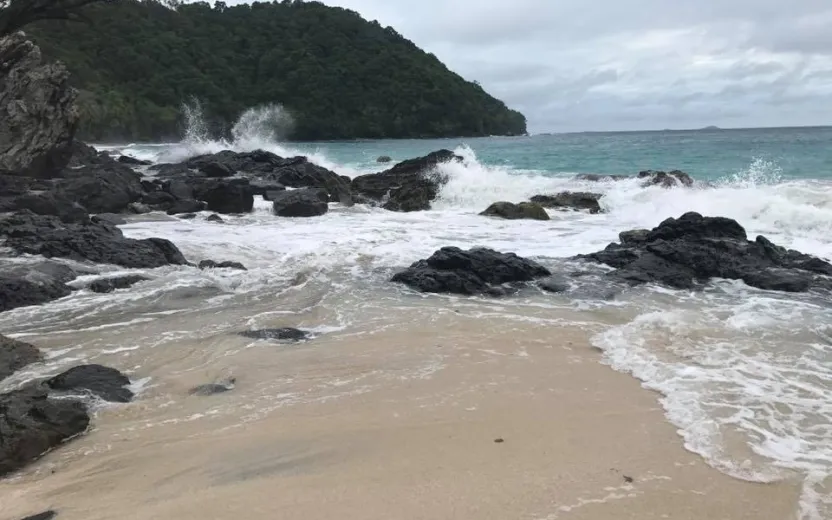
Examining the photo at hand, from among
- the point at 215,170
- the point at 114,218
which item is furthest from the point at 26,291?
the point at 215,170

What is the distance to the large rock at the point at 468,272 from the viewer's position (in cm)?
838

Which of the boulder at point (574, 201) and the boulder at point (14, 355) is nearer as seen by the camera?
the boulder at point (14, 355)

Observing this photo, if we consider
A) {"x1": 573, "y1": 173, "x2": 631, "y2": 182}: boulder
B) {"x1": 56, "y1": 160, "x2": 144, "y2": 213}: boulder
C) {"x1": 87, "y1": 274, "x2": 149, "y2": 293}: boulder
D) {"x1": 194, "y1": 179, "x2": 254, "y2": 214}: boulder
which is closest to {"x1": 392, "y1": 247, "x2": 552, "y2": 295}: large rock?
{"x1": 87, "y1": 274, "x2": 149, "y2": 293}: boulder

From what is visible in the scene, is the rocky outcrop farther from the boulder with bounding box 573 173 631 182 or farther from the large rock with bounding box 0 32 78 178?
the large rock with bounding box 0 32 78 178

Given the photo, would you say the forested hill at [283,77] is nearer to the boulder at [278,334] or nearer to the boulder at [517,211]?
the boulder at [517,211]

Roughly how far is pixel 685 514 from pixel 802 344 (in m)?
3.63

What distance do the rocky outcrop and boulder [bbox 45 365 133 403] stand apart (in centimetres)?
627

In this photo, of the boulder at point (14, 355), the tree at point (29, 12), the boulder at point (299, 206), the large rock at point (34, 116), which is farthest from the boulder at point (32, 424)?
the large rock at point (34, 116)

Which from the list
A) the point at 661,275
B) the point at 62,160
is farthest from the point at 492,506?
the point at 62,160

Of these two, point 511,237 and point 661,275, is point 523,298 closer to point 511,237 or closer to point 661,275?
point 661,275

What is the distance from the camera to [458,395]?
484 cm

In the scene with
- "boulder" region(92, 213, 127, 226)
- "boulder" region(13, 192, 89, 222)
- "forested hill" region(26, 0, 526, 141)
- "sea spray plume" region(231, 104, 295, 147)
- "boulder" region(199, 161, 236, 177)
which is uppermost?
"forested hill" region(26, 0, 526, 141)

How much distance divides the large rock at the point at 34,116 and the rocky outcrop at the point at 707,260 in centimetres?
1595

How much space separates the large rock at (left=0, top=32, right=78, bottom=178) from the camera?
61.5 ft
